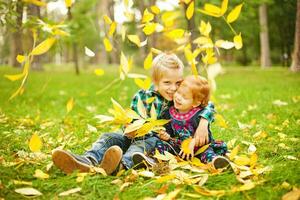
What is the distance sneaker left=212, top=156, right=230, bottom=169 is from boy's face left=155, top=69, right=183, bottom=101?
69cm

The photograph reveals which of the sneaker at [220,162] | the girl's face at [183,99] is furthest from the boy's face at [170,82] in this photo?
the sneaker at [220,162]

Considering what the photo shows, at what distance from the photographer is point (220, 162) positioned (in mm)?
2414

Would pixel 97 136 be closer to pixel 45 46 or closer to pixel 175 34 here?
pixel 45 46

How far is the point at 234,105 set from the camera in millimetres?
6086

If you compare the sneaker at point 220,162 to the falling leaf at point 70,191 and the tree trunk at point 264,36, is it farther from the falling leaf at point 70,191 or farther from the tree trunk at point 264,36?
the tree trunk at point 264,36

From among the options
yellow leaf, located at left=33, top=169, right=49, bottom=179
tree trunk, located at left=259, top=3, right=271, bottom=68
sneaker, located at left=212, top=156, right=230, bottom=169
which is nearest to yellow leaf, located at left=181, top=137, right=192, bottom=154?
sneaker, located at left=212, top=156, right=230, bottom=169

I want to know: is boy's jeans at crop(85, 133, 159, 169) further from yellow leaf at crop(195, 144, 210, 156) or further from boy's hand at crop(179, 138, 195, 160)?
yellow leaf at crop(195, 144, 210, 156)

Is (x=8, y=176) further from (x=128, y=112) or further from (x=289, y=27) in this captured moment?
(x=289, y=27)

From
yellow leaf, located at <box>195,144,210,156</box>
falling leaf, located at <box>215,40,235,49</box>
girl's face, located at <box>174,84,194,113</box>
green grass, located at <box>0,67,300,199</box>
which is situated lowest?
green grass, located at <box>0,67,300,199</box>

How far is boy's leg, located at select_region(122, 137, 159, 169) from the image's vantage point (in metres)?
2.54

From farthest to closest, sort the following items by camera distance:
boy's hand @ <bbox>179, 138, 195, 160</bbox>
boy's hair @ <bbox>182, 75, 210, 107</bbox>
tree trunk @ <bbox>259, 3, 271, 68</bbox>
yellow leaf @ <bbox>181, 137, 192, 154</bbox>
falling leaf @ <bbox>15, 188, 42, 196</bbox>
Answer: tree trunk @ <bbox>259, 3, 271, 68</bbox> < boy's hair @ <bbox>182, 75, 210, 107</bbox> < boy's hand @ <bbox>179, 138, 195, 160</bbox> < yellow leaf @ <bbox>181, 137, 192, 154</bbox> < falling leaf @ <bbox>15, 188, 42, 196</bbox>

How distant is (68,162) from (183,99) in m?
0.90

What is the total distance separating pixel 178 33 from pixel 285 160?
3.89ft

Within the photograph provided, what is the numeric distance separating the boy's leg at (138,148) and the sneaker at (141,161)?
0.05ft
